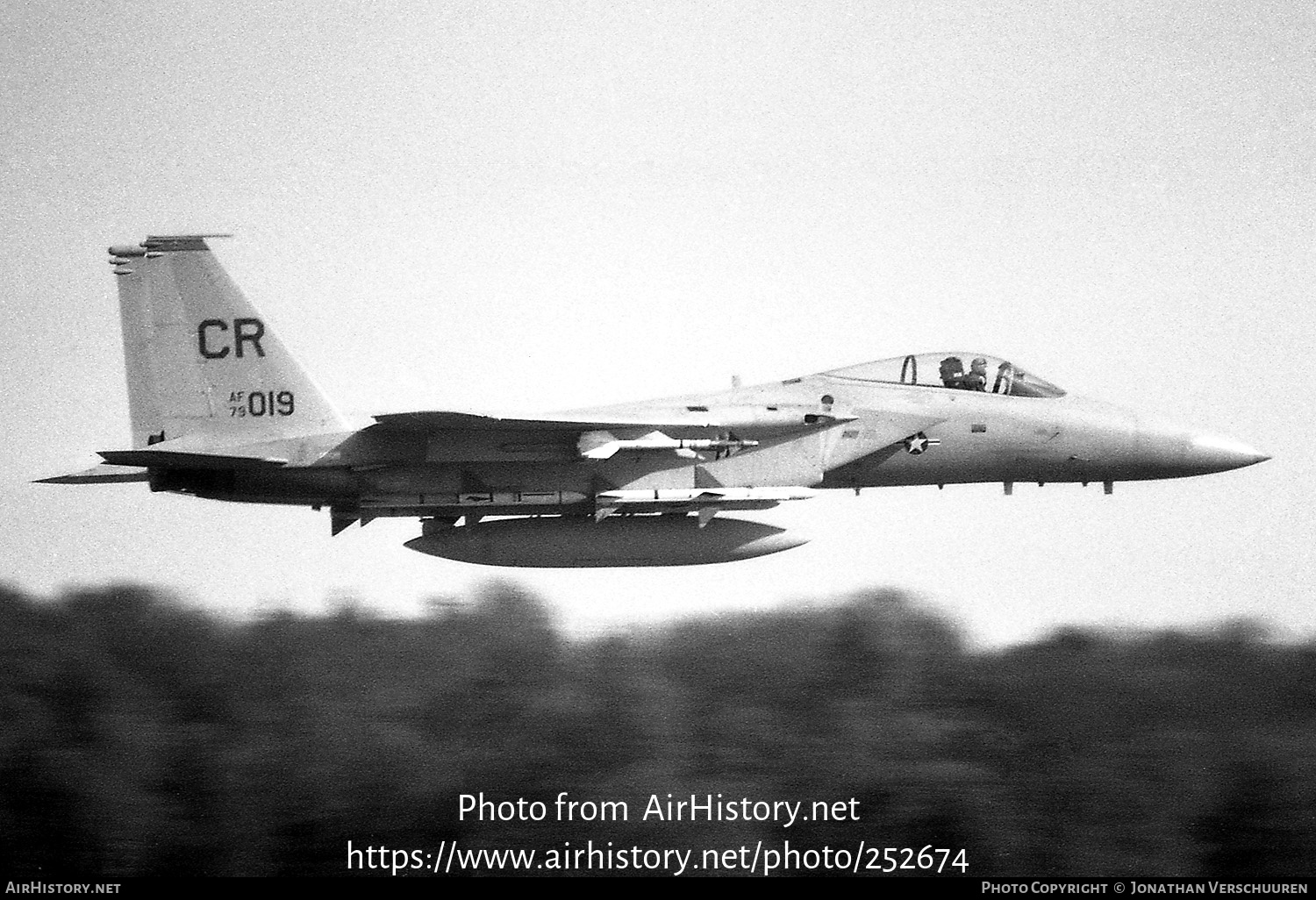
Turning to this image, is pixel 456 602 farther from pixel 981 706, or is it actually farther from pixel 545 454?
pixel 981 706

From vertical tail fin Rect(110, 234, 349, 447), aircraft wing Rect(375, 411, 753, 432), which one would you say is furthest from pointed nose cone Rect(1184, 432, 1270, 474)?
vertical tail fin Rect(110, 234, 349, 447)

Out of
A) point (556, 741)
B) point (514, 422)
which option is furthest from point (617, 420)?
point (556, 741)

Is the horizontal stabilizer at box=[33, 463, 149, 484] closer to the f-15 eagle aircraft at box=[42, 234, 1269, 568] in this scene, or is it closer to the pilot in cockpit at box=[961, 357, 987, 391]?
the f-15 eagle aircraft at box=[42, 234, 1269, 568]

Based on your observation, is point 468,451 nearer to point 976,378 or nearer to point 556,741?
point 976,378

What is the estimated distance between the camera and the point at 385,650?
1989cm

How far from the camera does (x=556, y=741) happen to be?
2012 centimetres

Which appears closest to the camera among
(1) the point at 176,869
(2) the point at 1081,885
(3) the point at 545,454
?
(3) the point at 545,454

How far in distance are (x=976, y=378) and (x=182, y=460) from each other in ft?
27.0

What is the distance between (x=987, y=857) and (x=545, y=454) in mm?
7843

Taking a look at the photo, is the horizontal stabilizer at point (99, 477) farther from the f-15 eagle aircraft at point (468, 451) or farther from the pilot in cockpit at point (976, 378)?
the pilot in cockpit at point (976, 378)

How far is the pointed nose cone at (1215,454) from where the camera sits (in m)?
17.3

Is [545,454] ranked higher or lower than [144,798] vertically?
higher

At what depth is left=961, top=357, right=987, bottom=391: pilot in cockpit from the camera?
17234 millimetres

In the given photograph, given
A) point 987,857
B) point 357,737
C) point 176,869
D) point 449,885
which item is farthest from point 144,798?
point 987,857
